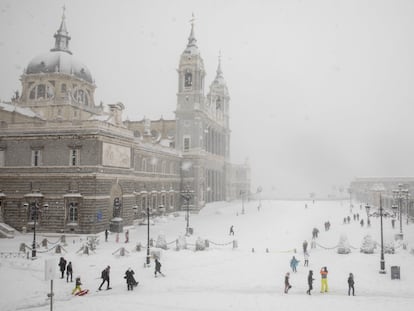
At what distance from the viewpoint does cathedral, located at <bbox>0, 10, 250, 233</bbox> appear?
37.0 m

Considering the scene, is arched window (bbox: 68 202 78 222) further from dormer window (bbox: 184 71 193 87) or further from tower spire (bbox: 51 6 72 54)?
dormer window (bbox: 184 71 193 87)

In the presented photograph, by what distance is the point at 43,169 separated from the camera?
37.7m

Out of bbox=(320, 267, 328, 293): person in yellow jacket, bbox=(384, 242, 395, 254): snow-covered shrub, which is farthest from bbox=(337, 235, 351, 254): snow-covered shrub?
bbox=(320, 267, 328, 293): person in yellow jacket

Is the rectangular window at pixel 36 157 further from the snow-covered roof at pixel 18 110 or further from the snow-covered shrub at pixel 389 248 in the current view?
the snow-covered shrub at pixel 389 248

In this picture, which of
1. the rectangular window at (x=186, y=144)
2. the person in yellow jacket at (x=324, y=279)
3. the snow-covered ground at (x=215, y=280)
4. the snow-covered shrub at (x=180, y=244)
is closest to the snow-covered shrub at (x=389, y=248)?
the snow-covered ground at (x=215, y=280)

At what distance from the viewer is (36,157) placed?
38.2 metres

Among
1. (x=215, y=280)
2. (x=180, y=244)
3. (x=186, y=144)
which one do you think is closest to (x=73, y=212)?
(x=180, y=244)

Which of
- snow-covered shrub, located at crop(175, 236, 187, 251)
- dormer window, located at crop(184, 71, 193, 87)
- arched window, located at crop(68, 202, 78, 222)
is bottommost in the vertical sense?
snow-covered shrub, located at crop(175, 236, 187, 251)

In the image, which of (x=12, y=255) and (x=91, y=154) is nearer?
(x=12, y=255)

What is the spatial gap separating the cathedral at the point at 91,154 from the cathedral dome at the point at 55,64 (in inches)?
6.3

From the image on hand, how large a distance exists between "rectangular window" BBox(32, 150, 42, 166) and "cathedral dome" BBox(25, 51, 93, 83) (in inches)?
1000

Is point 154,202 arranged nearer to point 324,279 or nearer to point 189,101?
point 189,101

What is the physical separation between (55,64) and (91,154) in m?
29.6

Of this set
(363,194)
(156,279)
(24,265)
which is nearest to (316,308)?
(156,279)
